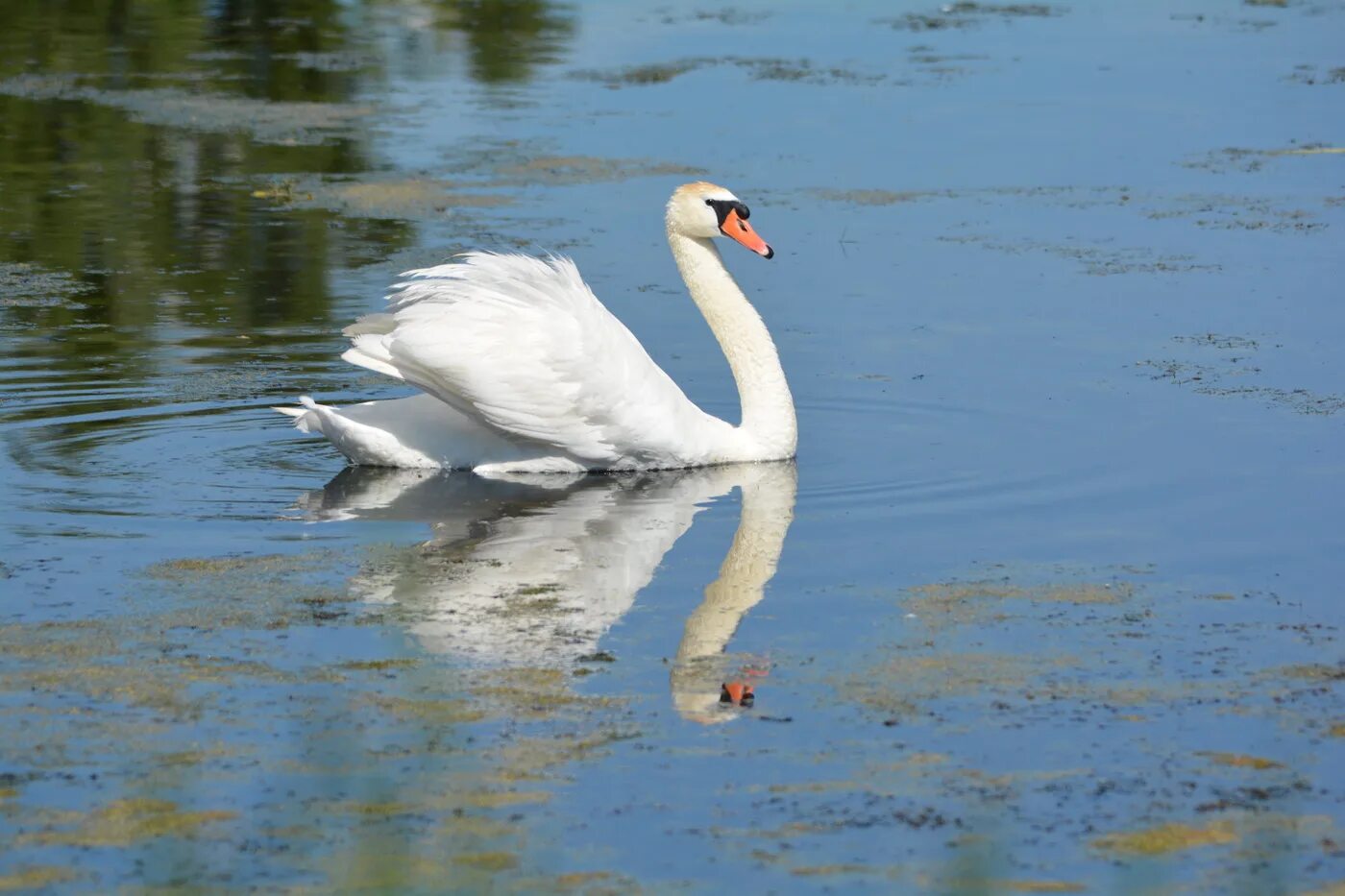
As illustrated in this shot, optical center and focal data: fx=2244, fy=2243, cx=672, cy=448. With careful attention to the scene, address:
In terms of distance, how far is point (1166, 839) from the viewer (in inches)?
190

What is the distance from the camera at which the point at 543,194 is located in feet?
47.1

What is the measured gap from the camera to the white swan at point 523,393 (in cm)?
852

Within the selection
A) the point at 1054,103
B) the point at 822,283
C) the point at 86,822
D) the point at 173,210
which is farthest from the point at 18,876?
the point at 1054,103

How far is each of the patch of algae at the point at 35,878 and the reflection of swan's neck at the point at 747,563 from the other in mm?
2027

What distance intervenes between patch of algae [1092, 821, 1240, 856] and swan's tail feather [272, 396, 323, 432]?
15.7ft


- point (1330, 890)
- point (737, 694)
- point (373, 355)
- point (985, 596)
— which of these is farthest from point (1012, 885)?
point (373, 355)

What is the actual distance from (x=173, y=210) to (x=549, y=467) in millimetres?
6055

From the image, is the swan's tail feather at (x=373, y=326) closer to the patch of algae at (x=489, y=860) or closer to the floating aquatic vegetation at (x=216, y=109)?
the patch of algae at (x=489, y=860)

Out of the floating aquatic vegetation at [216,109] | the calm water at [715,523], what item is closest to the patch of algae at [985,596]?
the calm water at [715,523]

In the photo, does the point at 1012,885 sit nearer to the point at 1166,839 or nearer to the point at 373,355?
the point at 1166,839

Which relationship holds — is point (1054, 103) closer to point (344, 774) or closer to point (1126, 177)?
point (1126, 177)

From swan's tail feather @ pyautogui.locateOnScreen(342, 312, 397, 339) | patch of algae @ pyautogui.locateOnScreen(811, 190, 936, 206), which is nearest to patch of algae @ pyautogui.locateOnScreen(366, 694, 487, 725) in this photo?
swan's tail feather @ pyautogui.locateOnScreen(342, 312, 397, 339)

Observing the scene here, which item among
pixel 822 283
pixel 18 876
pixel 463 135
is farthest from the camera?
pixel 463 135

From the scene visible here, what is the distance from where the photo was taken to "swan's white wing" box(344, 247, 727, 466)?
8477 millimetres
